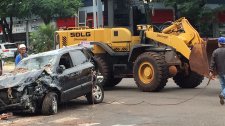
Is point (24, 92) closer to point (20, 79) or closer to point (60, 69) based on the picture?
point (20, 79)

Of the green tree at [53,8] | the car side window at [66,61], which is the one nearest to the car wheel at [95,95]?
the car side window at [66,61]

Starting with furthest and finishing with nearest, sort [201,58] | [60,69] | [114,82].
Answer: [114,82]
[201,58]
[60,69]

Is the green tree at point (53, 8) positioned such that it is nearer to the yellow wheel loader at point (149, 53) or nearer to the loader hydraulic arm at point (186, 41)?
the yellow wheel loader at point (149, 53)

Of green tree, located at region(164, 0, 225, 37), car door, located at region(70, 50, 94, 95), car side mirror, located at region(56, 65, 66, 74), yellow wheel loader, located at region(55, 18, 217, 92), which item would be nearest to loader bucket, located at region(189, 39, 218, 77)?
yellow wheel loader, located at region(55, 18, 217, 92)

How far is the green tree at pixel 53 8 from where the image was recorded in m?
45.3

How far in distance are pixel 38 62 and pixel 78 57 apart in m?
1.20

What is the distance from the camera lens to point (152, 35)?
55.8ft

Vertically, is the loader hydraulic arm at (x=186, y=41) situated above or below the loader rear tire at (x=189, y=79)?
above

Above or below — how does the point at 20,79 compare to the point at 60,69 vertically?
below

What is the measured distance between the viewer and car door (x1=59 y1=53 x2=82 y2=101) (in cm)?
1255

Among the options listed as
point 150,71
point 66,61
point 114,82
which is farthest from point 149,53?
point 66,61

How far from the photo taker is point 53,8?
4594cm

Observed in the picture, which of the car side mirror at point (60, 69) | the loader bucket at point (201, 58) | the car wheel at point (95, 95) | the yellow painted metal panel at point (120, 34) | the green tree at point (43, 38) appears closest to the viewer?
the car side mirror at point (60, 69)

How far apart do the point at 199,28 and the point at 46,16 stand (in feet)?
46.7
